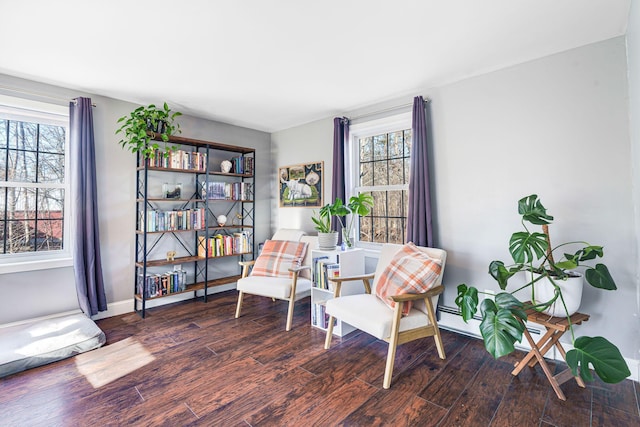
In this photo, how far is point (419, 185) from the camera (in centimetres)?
299

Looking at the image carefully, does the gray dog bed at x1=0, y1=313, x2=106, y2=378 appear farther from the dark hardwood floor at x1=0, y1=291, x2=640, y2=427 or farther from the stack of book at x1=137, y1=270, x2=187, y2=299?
the stack of book at x1=137, y1=270, x2=187, y2=299

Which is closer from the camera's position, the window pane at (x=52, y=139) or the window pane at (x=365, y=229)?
the window pane at (x=52, y=139)

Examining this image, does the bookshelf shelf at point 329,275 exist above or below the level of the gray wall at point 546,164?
below

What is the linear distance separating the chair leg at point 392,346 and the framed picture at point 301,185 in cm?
220

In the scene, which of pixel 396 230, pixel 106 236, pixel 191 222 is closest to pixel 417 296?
pixel 396 230

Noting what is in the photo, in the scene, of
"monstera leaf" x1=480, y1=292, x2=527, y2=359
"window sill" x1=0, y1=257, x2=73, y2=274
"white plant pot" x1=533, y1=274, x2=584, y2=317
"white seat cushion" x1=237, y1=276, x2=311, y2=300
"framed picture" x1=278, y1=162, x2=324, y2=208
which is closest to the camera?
"monstera leaf" x1=480, y1=292, x2=527, y2=359

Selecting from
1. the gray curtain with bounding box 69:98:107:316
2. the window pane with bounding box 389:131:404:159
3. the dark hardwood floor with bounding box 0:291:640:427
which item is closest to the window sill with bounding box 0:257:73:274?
the gray curtain with bounding box 69:98:107:316

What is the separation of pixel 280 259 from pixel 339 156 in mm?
1426

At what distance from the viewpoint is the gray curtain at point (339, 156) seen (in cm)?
363

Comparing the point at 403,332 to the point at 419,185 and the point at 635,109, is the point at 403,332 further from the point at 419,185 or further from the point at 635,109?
the point at 635,109

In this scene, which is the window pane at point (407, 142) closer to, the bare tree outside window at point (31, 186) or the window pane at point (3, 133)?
the bare tree outside window at point (31, 186)

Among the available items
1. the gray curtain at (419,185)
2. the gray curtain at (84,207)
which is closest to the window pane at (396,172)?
the gray curtain at (419,185)

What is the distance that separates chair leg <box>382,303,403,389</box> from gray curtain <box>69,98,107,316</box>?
2.96 metres

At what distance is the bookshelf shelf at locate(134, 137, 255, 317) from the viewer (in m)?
3.49
